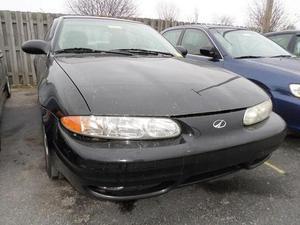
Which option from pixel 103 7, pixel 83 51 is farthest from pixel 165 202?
pixel 103 7

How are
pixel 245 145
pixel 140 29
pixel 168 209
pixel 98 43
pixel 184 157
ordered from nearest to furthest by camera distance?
pixel 184 157 < pixel 245 145 < pixel 168 209 < pixel 98 43 < pixel 140 29

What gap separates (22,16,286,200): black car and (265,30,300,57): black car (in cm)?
371

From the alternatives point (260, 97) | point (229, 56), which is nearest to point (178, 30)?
point (229, 56)

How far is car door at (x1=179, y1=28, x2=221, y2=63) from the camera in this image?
4.26 m

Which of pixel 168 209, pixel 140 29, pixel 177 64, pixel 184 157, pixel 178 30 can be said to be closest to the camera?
pixel 184 157

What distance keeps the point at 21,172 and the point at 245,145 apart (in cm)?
196

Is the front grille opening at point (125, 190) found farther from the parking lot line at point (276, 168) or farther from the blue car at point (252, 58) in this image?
the blue car at point (252, 58)

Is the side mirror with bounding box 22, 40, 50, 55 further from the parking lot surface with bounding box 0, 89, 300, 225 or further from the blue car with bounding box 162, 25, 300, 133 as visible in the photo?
the blue car with bounding box 162, 25, 300, 133

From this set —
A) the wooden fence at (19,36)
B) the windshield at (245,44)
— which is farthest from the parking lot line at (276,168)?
the wooden fence at (19,36)

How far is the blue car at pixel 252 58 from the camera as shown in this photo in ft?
10.1

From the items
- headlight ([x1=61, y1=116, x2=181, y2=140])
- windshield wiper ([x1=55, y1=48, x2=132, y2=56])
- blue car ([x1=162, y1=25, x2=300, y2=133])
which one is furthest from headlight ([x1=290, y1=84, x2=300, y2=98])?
headlight ([x1=61, y1=116, x2=181, y2=140])

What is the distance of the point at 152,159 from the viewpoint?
1518mm

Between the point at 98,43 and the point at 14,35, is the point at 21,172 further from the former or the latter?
the point at 14,35

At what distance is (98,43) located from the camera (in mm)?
2826
